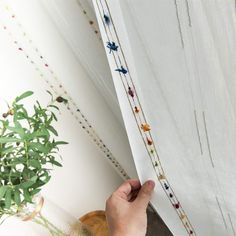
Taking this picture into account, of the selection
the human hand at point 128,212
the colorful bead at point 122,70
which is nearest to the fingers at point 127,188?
the human hand at point 128,212

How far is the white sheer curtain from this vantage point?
578mm

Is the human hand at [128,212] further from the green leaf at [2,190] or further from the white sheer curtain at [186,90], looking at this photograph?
the green leaf at [2,190]

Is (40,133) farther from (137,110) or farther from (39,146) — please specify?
Result: (137,110)

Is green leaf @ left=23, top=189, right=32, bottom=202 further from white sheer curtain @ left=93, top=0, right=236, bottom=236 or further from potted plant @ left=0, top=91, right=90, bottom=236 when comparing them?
white sheer curtain @ left=93, top=0, right=236, bottom=236

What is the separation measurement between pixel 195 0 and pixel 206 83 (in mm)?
154

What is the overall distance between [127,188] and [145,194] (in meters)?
0.06

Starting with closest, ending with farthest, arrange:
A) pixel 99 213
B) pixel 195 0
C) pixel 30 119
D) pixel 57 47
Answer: pixel 195 0 → pixel 30 119 → pixel 57 47 → pixel 99 213

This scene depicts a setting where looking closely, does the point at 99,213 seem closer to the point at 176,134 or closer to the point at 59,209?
the point at 59,209

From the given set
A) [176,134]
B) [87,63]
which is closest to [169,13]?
[176,134]

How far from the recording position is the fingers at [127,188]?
92 centimetres

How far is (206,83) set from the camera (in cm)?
62

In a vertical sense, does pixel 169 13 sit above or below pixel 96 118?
above

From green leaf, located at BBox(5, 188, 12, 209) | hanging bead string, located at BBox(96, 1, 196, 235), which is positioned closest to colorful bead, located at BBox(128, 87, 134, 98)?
hanging bead string, located at BBox(96, 1, 196, 235)

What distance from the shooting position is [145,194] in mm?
890
